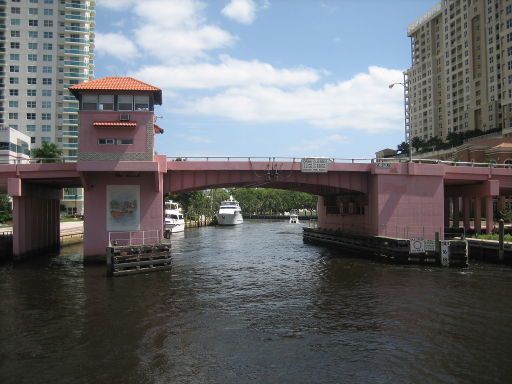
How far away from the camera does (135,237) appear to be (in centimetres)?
3716

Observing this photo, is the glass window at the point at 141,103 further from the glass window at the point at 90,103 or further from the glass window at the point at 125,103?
the glass window at the point at 90,103

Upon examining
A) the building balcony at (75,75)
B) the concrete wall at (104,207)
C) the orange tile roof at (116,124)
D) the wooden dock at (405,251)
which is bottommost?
the wooden dock at (405,251)

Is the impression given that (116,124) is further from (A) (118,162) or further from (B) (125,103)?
(A) (118,162)

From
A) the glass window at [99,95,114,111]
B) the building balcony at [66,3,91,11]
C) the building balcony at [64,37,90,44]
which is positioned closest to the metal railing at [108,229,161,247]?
the glass window at [99,95,114,111]

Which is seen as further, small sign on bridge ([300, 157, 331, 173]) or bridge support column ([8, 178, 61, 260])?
small sign on bridge ([300, 157, 331, 173])

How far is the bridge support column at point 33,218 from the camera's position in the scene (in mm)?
38469

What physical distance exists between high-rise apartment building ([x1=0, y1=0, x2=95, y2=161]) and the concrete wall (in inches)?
2894

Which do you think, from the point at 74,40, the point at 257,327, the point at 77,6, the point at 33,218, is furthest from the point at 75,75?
the point at 257,327

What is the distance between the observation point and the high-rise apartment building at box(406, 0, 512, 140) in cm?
11956

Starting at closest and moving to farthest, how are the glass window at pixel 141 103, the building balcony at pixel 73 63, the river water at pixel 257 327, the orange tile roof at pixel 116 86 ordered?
the river water at pixel 257 327 → the orange tile roof at pixel 116 86 → the glass window at pixel 141 103 → the building balcony at pixel 73 63

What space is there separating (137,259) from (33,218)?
15902 mm

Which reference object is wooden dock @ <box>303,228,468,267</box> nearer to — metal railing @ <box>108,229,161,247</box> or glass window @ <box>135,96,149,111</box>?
metal railing @ <box>108,229,161,247</box>

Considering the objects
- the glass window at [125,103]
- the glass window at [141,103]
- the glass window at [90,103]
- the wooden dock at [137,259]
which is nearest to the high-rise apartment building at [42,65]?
the glass window at [90,103]

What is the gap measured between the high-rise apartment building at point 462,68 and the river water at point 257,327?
88.7 metres
